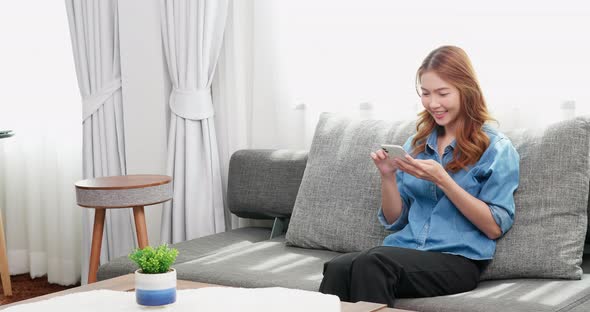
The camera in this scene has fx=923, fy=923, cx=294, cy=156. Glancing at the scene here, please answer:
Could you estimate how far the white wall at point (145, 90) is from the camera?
4.13 metres

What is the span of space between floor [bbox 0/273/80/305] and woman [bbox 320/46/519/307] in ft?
6.93

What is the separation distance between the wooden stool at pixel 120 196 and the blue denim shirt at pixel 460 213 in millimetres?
1083

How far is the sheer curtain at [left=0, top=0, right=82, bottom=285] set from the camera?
464cm

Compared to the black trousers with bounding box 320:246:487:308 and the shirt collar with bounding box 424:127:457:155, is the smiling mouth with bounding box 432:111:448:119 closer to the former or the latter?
the shirt collar with bounding box 424:127:457:155

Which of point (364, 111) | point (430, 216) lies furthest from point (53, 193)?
point (430, 216)

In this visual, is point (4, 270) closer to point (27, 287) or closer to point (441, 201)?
point (27, 287)

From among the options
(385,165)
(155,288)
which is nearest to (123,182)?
(385,165)

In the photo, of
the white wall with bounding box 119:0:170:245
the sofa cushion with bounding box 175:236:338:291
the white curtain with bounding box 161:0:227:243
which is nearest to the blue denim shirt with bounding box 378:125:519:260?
the sofa cushion with bounding box 175:236:338:291

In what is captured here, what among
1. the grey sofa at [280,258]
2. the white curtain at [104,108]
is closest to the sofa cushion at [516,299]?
the grey sofa at [280,258]

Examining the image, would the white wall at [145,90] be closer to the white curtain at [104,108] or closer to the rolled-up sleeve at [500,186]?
the white curtain at [104,108]

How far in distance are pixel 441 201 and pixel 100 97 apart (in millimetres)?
2043

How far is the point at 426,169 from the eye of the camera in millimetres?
2662

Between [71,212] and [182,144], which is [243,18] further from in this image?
[71,212]

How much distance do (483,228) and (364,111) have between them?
3.46ft
